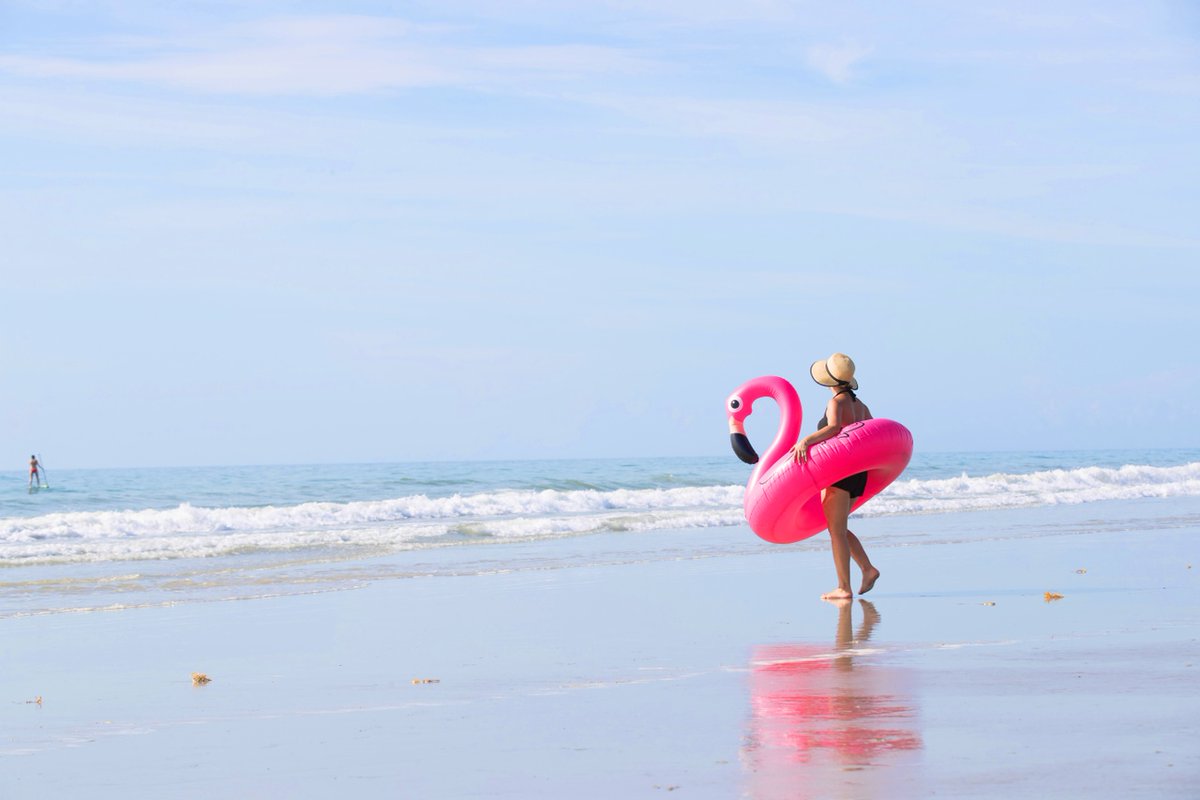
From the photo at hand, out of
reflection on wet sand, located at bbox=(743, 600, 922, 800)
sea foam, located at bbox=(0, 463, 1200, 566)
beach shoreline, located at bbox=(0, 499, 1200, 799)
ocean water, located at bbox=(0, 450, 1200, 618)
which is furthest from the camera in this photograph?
sea foam, located at bbox=(0, 463, 1200, 566)

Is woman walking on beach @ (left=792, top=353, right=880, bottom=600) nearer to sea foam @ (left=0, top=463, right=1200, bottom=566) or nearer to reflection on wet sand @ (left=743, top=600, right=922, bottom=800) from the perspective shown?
reflection on wet sand @ (left=743, top=600, right=922, bottom=800)

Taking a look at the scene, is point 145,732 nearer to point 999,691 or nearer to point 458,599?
point 999,691

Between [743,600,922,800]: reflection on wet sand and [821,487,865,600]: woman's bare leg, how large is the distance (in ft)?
7.02

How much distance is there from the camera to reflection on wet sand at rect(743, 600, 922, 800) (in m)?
4.18

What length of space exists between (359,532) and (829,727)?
14487mm

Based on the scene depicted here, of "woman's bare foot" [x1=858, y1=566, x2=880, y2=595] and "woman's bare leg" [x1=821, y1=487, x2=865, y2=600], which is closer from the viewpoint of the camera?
"woman's bare leg" [x1=821, y1=487, x2=865, y2=600]

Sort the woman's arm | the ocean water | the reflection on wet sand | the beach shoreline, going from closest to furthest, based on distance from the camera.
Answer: the reflection on wet sand
the beach shoreline
the woman's arm
the ocean water

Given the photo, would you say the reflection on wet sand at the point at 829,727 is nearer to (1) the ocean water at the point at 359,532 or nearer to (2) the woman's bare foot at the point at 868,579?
(2) the woman's bare foot at the point at 868,579

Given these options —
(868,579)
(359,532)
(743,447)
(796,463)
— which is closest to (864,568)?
(868,579)

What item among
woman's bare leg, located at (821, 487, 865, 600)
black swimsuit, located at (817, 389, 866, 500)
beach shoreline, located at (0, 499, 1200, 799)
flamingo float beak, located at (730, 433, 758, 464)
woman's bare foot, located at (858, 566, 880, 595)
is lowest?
beach shoreline, located at (0, 499, 1200, 799)

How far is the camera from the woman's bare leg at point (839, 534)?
947 cm

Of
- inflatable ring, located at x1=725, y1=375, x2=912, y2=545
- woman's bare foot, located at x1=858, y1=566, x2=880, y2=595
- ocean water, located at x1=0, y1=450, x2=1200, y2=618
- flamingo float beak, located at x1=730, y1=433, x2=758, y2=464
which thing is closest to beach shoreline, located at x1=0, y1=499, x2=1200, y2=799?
woman's bare foot, located at x1=858, y1=566, x2=880, y2=595

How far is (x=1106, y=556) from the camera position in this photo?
41.0ft

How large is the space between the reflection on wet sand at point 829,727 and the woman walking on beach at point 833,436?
2.18 meters
